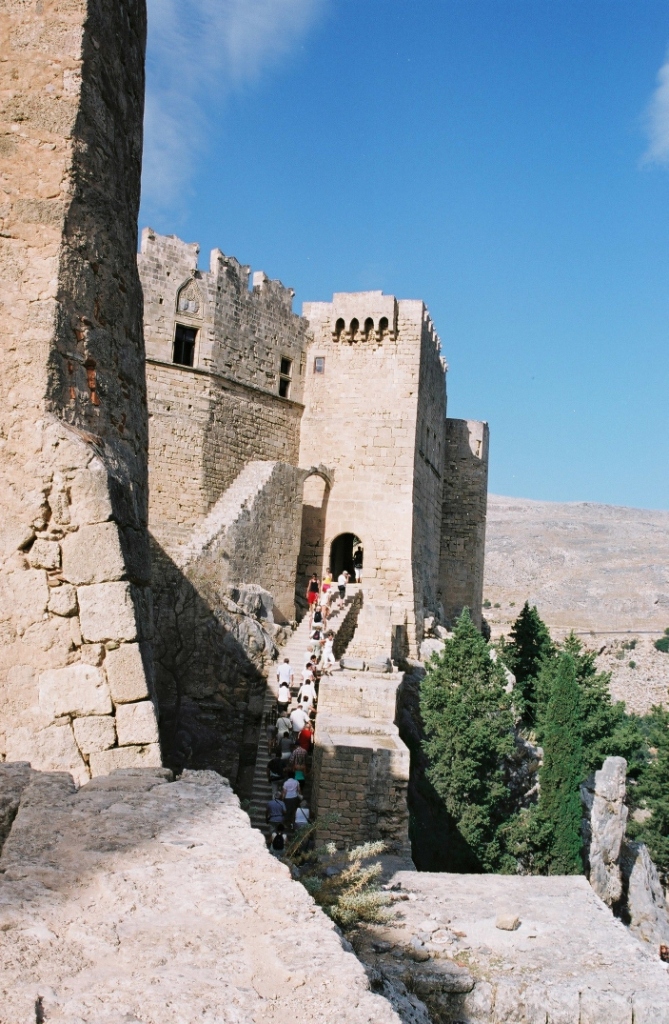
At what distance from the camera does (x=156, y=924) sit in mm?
2602

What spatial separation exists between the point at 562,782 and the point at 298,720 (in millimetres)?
9008

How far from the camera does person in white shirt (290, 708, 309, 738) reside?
45.3 feet

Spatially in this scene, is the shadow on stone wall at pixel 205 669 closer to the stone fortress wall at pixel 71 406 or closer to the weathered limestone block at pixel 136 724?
the stone fortress wall at pixel 71 406

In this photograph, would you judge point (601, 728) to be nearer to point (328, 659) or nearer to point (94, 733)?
point (328, 659)

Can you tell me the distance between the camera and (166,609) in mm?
17172

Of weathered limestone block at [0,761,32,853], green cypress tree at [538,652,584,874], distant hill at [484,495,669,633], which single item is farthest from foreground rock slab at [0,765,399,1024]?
distant hill at [484,495,669,633]

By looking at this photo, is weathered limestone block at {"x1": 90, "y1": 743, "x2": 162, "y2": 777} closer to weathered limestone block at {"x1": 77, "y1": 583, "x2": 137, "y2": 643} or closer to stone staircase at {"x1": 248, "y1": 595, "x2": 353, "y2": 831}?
weathered limestone block at {"x1": 77, "y1": 583, "x2": 137, "y2": 643}

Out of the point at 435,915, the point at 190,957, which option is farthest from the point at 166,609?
the point at 190,957

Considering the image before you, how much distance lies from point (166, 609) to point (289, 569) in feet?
15.3

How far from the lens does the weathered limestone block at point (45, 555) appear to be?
4.17 m

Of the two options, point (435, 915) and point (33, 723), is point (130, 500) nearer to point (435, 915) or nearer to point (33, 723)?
point (33, 723)

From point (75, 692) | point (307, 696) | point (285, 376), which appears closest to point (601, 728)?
point (285, 376)

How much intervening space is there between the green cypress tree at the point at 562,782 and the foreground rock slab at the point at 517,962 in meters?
13.4

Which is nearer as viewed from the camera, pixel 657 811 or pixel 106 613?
pixel 106 613
